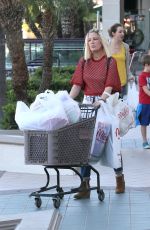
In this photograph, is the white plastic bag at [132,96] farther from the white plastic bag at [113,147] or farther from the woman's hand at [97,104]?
the woman's hand at [97,104]

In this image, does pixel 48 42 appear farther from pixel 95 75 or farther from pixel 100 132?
pixel 100 132

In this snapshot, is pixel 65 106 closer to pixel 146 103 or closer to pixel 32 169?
pixel 32 169

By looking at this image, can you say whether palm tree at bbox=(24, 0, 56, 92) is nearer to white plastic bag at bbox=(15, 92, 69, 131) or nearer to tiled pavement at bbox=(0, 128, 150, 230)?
tiled pavement at bbox=(0, 128, 150, 230)

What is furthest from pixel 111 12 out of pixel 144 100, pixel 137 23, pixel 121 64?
pixel 121 64

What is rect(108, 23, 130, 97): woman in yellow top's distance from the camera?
10.5 m

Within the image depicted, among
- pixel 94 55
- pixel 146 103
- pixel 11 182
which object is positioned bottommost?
pixel 11 182

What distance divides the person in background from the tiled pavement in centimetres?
27

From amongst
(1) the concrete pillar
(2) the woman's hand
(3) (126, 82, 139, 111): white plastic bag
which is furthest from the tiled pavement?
(1) the concrete pillar

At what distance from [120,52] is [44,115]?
3628 millimetres

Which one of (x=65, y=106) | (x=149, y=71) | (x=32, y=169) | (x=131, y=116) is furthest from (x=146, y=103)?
(x=65, y=106)

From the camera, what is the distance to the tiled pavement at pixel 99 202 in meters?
7.08

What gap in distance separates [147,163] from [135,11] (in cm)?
3610

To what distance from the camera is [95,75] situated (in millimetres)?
8094

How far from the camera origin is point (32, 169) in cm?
982
